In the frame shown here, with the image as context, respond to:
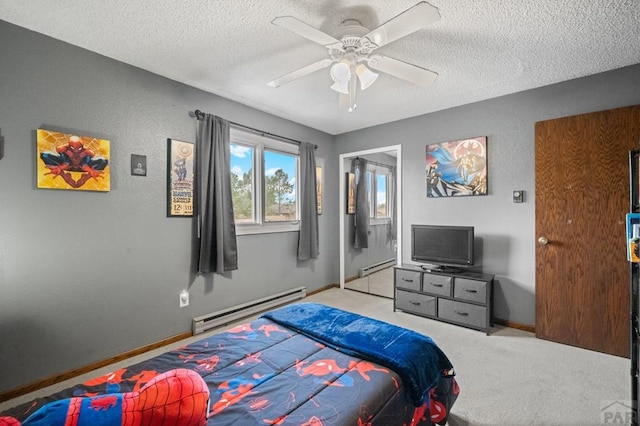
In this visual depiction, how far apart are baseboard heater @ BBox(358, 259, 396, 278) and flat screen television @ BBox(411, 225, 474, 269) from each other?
1.54 meters

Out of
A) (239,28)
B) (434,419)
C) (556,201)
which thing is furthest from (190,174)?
(556,201)

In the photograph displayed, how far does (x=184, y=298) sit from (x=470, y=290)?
9.62ft

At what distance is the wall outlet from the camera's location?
287cm

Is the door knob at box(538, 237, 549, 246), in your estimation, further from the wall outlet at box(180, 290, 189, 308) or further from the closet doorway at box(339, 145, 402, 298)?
the wall outlet at box(180, 290, 189, 308)

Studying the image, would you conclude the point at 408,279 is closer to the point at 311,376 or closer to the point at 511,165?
the point at 511,165

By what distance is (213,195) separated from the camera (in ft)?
9.87

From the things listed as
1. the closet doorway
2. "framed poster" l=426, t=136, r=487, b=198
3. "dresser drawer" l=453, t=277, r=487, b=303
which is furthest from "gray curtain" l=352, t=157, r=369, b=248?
"dresser drawer" l=453, t=277, r=487, b=303

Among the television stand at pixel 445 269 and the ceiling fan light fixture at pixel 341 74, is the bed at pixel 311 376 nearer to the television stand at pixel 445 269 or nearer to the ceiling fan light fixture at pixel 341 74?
the ceiling fan light fixture at pixel 341 74

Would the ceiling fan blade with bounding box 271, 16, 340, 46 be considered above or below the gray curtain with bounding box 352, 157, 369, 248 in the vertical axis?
above

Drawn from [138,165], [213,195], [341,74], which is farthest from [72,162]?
Answer: [341,74]

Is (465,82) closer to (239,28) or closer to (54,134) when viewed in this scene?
→ (239,28)

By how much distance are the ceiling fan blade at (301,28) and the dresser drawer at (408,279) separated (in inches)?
104

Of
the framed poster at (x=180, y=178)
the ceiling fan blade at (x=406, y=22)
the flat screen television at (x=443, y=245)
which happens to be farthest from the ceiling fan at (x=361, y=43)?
the flat screen television at (x=443, y=245)

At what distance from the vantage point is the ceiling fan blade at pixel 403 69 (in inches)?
78.5
